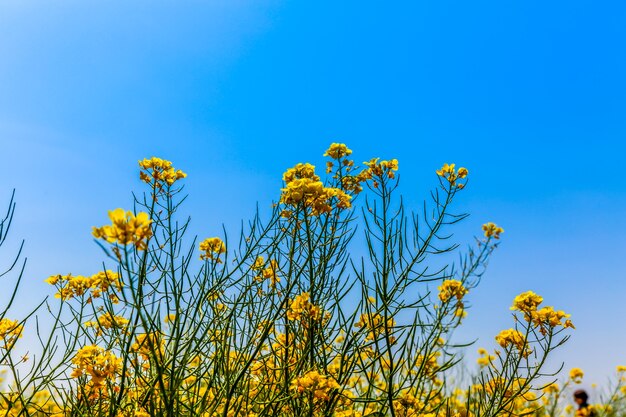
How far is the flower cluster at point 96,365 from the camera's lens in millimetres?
2047

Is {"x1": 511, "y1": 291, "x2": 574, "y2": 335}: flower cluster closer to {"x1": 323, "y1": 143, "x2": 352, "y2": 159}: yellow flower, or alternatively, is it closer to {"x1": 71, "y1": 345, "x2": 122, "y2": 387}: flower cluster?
{"x1": 323, "y1": 143, "x2": 352, "y2": 159}: yellow flower

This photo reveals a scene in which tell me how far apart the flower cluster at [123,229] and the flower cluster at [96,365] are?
91 cm

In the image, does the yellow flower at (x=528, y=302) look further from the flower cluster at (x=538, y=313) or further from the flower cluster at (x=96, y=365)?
the flower cluster at (x=96, y=365)

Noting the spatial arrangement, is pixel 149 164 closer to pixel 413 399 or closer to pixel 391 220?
pixel 391 220

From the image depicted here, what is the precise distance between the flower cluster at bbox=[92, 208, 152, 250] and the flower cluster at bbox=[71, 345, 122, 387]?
908 millimetres

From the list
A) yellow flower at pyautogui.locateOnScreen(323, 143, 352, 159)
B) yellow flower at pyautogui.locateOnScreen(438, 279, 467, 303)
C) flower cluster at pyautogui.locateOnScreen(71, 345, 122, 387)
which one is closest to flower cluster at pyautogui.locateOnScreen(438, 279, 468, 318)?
yellow flower at pyautogui.locateOnScreen(438, 279, 467, 303)

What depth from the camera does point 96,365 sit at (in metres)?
2.08

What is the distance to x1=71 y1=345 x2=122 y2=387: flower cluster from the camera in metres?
2.05

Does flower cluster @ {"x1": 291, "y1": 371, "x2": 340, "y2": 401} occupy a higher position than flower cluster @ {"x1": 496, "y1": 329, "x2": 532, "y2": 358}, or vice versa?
flower cluster @ {"x1": 496, "y1": 329, "x2": 532, "y2": 358}

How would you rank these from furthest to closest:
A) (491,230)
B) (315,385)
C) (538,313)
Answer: (491,230) → (538,313) → (315,385)

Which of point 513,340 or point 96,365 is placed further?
point 513,340

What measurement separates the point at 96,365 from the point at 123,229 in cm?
98

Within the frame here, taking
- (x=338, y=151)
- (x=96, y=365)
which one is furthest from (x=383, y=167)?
(x=96, y=365)

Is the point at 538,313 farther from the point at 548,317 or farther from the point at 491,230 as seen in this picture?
the point at 491,230
